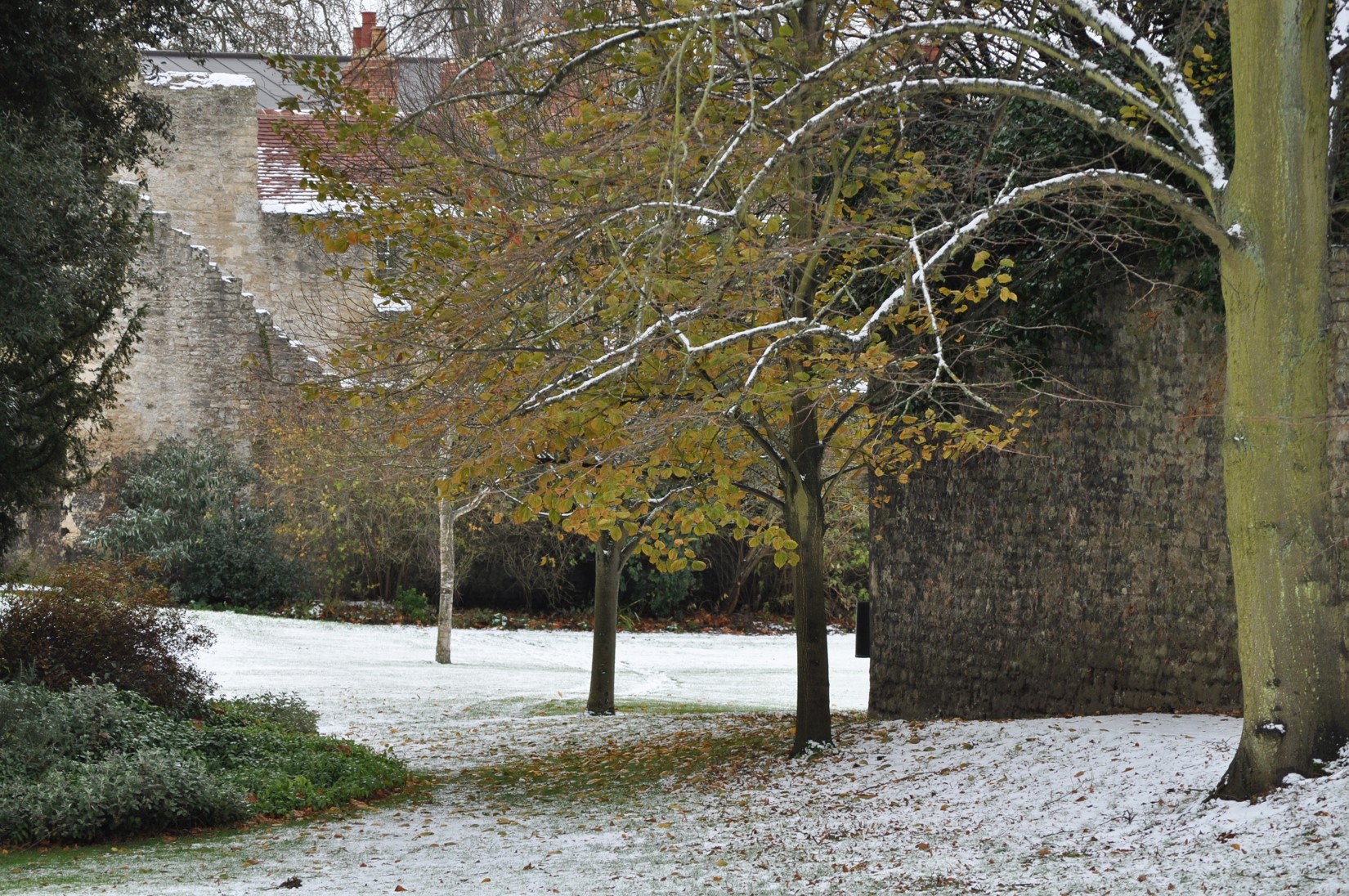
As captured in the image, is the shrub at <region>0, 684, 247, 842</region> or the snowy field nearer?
the snowy field

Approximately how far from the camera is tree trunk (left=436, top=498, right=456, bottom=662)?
56.7 ft

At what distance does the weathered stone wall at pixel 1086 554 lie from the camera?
903cm

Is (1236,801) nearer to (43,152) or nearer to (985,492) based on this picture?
(985,492)

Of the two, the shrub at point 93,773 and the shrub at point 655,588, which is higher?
the shrub at point 655,588

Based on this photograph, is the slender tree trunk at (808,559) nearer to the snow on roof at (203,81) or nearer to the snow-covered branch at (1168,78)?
the snow-covered branch at (1168,78)

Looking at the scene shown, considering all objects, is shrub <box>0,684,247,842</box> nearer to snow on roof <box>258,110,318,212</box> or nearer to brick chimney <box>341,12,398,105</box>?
brick chimney <box>341,12,398,105</box>

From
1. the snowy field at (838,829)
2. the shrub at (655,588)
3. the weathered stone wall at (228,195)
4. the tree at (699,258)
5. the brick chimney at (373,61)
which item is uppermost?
the weathered stone wall at (228,195)

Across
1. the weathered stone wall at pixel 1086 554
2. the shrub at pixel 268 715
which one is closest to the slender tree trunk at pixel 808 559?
the weathered stone wall at pixel 1086 554

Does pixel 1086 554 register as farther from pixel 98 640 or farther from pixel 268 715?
pixel 98 640

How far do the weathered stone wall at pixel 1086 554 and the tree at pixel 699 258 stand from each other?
0.59 metres

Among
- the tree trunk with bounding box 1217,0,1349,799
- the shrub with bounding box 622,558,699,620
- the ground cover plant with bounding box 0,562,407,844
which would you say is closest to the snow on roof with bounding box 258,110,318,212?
the shrub with bounding box 622,558,699,620

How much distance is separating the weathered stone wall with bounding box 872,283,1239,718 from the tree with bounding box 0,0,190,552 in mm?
6693

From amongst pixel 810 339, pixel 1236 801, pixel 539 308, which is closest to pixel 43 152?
→ pixel 539 308

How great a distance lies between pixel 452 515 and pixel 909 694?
7.25 meters
